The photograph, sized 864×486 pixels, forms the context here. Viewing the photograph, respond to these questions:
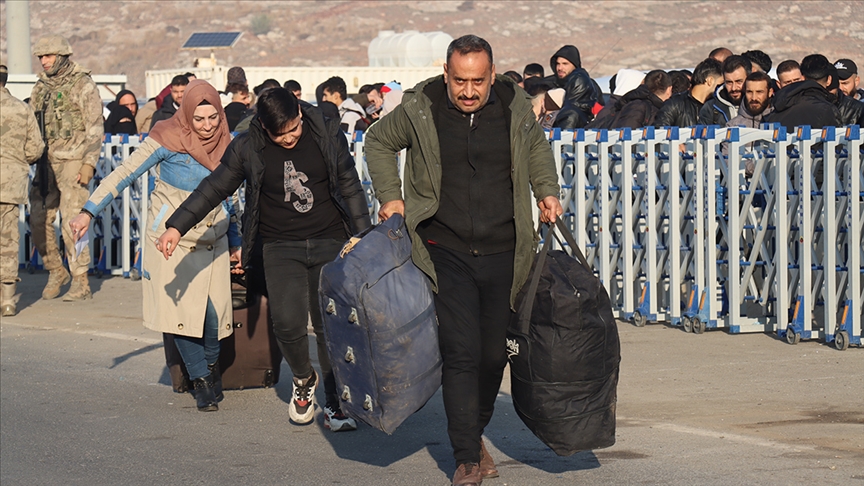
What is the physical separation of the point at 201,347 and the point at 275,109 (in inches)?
72.6

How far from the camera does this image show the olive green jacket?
5426mm

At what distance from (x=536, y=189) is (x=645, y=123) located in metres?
6.14

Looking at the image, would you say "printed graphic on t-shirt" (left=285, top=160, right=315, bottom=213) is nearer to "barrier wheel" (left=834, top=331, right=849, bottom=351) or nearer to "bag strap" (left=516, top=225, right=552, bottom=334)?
"bag strap" (left=516, top=225, right=552, bottom=334)

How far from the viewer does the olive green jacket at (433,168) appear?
214 inches

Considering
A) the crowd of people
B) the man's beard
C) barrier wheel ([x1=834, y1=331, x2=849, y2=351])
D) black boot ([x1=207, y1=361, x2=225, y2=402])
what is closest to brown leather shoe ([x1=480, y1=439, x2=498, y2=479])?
the crowd of people

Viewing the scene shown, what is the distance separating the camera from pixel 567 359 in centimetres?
537

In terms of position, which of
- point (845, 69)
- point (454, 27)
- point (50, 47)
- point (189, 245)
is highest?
point (454, 27)

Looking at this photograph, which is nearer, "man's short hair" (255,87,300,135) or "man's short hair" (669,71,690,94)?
"man's short hair" (255,87,300,135)

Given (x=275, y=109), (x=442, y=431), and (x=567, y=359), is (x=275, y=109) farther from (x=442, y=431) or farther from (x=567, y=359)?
(x=567, y=359)

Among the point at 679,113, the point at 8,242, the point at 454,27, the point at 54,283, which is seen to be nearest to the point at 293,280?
the point at 679,113

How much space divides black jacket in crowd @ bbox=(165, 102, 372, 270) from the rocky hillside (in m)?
69.1

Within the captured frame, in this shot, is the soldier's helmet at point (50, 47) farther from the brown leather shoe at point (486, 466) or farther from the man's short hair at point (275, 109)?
the brown leather shoe at point (486, 466)

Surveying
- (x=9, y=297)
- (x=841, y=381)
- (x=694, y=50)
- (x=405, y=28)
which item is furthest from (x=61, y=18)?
(x=841, y=381)

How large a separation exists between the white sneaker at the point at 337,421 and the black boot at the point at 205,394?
3.12 ft
